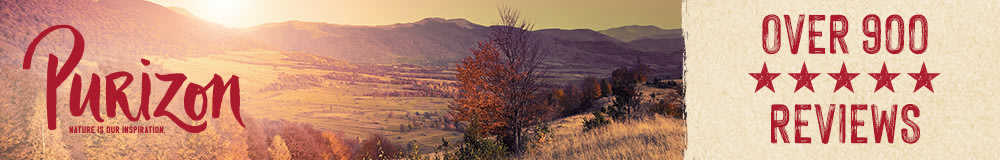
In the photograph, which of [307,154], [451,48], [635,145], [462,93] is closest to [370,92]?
[307,154]

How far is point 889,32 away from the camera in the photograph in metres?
6.00

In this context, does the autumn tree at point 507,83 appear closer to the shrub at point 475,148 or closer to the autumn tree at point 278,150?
the shrub at point 475,148

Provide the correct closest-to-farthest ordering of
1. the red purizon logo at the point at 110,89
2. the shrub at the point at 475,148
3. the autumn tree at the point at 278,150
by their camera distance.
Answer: the shrub at the point at 475,148, the red purizon logo at the point at 110,89, the autumn tree at the point at 278,150

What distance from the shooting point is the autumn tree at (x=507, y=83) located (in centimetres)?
1406

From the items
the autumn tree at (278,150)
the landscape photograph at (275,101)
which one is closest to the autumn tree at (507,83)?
the landscape photograph at (275,101)

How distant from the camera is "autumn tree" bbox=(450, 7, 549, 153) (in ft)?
46.1

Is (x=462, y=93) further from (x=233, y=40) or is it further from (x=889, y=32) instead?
(x=233, y=40)

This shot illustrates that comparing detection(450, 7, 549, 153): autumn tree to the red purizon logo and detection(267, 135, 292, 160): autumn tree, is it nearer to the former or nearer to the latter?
the red purizon logo

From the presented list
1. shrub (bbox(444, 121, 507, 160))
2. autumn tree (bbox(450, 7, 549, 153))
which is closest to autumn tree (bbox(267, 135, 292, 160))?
autumn tree (bbox(450, 7, 549, 153))

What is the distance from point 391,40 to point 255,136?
15284 cm

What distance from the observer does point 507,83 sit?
14.1m

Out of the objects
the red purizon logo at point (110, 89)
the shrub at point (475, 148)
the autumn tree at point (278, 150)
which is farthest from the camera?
the autumn tree at point (278, 150)

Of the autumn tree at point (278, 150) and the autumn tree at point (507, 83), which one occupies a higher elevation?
the autumn tree at point (507, 83)

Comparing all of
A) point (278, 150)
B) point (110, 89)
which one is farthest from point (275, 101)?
point (110, 89)
